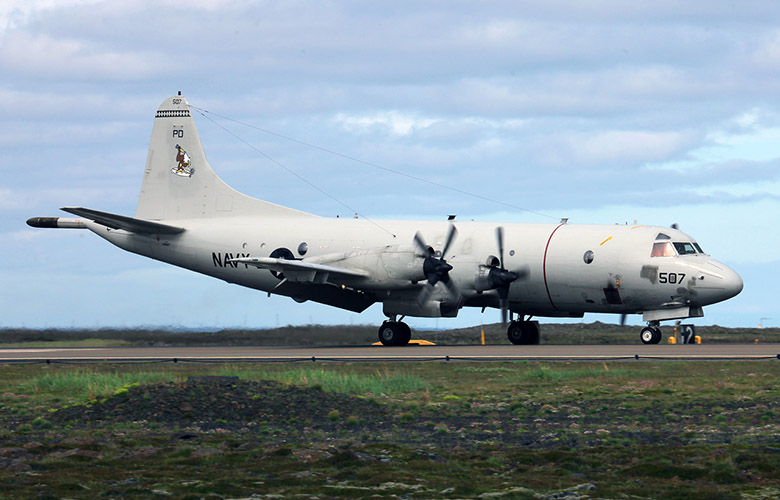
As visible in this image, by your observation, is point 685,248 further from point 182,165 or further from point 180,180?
point 182,165

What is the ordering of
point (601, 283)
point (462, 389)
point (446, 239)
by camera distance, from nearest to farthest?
point (462, 389) < point (601, 283) < point (446, 239)

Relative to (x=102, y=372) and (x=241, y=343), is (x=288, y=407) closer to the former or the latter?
(x=102, y=372)

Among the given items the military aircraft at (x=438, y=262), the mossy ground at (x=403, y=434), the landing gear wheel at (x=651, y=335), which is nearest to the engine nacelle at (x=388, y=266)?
the military aircraft at (x=438, y=262)

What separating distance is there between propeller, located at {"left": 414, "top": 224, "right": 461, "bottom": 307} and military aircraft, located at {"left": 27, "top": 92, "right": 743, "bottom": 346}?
0.16 feet

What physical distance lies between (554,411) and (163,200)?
32666mm

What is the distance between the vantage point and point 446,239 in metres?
39.9

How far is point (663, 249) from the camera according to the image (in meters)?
36.8

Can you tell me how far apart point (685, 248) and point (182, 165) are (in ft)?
81.8

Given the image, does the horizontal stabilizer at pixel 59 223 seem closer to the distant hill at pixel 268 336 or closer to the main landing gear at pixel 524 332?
the distant hill at pixel 268 336

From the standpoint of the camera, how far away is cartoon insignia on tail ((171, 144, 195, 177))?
47688mm

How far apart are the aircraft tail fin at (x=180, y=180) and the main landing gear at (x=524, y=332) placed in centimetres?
1373

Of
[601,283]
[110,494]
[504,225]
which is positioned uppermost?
[504,225]

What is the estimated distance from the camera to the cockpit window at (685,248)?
3681 cm

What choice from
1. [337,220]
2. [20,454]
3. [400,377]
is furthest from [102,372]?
[337,220]
